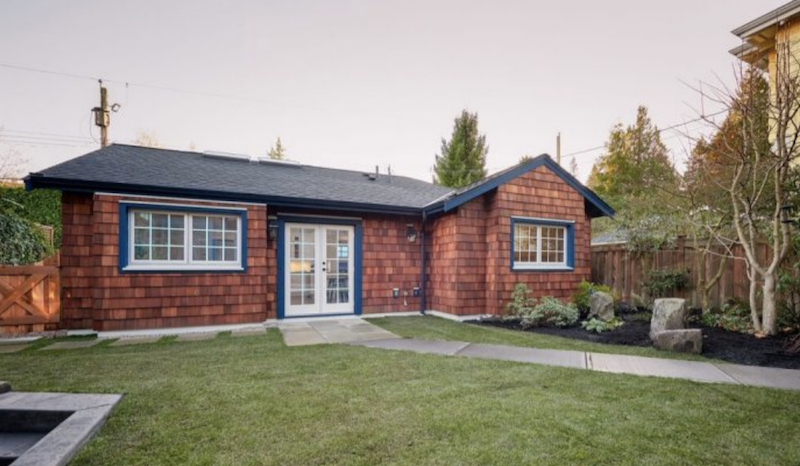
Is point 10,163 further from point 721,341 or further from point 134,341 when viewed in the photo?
point 721,341

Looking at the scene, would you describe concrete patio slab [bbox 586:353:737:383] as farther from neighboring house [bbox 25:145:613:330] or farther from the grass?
neighboring house [bbox 25:145:613:330]

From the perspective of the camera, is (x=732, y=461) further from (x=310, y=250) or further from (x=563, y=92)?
(x=563, y=92)

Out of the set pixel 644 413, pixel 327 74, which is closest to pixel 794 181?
pixel 644 413

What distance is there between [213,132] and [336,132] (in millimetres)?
5766

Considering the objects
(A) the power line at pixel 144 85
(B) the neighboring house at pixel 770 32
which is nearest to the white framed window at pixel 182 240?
(A) the power line at pixel 144 85

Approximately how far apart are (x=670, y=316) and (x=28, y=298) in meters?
10.3

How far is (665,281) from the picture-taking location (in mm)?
7875

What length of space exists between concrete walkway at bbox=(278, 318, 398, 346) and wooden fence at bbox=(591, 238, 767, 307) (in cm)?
617

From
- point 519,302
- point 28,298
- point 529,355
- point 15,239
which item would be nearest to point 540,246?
point 519,302

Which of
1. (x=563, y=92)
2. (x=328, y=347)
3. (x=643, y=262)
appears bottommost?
(x=328, y=347)

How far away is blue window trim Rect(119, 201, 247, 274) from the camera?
19.9 feet

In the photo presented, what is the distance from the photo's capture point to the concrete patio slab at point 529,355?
4258mm

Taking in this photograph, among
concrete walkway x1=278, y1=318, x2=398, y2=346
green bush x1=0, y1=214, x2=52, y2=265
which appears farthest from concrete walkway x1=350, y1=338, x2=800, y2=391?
green bush x1=0, y1=214, x2=52, y2=265

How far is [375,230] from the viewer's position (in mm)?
8281
